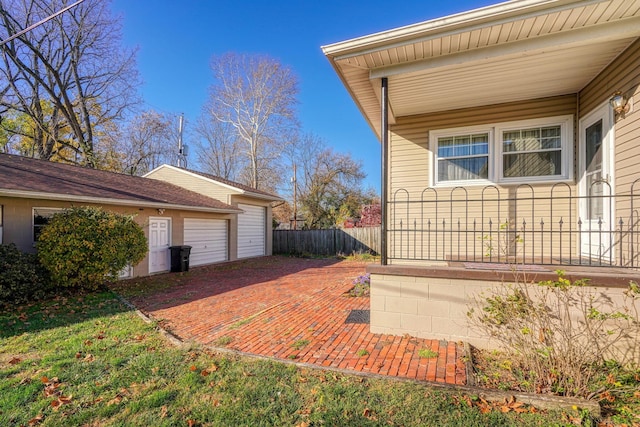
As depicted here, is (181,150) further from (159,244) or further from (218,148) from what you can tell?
(159,244)

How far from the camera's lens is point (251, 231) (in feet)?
51.9

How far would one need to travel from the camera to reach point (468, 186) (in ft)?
19.6

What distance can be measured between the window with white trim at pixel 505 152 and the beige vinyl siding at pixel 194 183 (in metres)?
10.0

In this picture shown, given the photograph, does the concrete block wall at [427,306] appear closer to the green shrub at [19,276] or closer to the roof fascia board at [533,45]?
the roof fascia board at [533,45]

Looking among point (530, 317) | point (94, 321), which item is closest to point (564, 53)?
→ point (530, 317)

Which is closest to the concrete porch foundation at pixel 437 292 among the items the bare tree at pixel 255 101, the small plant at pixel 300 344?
the small plant at pixel 300 344

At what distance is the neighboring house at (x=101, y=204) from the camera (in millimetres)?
7238

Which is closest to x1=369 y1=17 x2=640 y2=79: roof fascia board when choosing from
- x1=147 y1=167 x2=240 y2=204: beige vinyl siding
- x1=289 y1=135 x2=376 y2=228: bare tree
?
x1=147 y1=167 x2=240 y2=204: beige vinyl siding

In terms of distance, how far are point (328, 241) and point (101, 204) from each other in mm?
10852

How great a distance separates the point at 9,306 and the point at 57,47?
18809mm

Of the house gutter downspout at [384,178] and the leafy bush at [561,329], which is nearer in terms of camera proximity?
the leafy bush at [561,329]

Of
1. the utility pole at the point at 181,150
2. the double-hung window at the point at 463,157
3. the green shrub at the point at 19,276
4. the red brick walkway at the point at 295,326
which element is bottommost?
the red brick walkway at the point at 295,326

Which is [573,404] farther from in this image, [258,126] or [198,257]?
[258,126]

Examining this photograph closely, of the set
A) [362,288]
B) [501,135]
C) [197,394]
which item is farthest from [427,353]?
[501,135]
